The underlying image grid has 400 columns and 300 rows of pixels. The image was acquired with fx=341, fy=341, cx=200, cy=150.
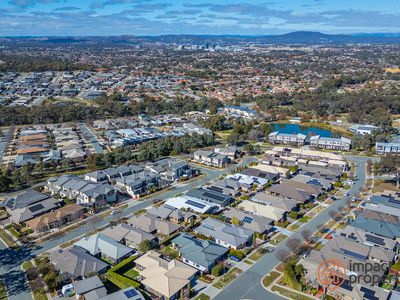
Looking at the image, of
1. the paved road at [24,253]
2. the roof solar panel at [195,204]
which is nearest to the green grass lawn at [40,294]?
the paved road at [24,253]

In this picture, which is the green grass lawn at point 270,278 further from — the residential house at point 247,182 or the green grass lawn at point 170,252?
the residential house at point 247,182

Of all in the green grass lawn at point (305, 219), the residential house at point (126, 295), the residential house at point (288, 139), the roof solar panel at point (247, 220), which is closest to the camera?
the residential house at point (126, 295)

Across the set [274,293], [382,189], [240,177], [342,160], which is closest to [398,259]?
[274,293]

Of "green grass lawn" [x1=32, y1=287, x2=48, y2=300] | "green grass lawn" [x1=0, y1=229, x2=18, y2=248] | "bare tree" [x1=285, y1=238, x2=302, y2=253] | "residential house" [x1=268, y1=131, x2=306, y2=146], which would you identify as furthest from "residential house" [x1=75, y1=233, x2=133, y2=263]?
"residential house" [x1=268, y1=131, x2=306, y2=146]

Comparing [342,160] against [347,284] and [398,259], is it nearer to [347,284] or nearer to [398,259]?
[398,259]

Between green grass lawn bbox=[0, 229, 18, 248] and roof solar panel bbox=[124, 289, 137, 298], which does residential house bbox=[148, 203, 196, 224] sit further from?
green grass lawn bbox=[0, 229, 18, 248]

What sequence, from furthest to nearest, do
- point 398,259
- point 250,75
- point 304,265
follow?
point 250,75 < point 398,259 < point 304,265

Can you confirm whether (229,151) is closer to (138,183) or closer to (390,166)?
(138,183)
